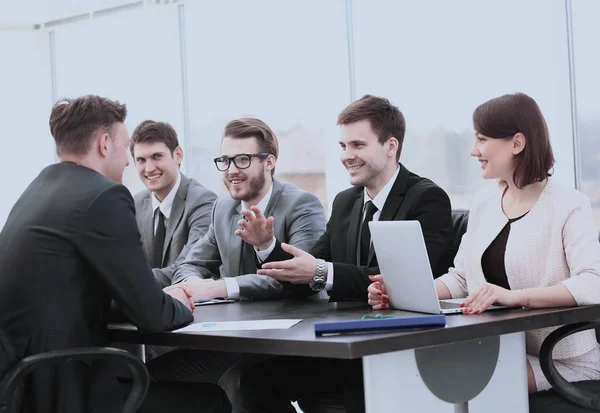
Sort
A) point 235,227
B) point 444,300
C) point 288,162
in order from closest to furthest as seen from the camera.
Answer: point 444,300, point 235,227, point 288,162

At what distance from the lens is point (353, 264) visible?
12.1ft

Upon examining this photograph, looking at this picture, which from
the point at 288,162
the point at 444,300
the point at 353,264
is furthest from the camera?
the point at 288,162

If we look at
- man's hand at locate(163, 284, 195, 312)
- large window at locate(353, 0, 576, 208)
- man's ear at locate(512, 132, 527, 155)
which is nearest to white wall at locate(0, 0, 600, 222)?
large window at locate(353, 0, 576, 208)

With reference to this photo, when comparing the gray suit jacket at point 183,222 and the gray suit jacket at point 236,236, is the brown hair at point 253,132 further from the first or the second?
the gray suit jacket at point 183,222

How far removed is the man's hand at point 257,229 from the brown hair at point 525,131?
92cm

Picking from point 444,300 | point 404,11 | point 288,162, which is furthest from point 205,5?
point 444,300

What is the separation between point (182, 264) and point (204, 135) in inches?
163

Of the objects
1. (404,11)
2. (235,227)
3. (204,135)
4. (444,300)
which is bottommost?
(444,300)

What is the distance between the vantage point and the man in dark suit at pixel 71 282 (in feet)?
8.79

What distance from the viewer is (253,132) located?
13.9 ft

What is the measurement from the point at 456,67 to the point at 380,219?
2976mm

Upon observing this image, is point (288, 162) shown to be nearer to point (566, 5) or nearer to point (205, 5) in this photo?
point (205, 5)

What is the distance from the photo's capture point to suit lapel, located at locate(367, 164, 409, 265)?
365 centimetres

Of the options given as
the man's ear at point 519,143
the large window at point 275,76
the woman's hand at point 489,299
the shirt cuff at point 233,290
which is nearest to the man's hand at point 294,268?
the shirt cuff at point 233,290
